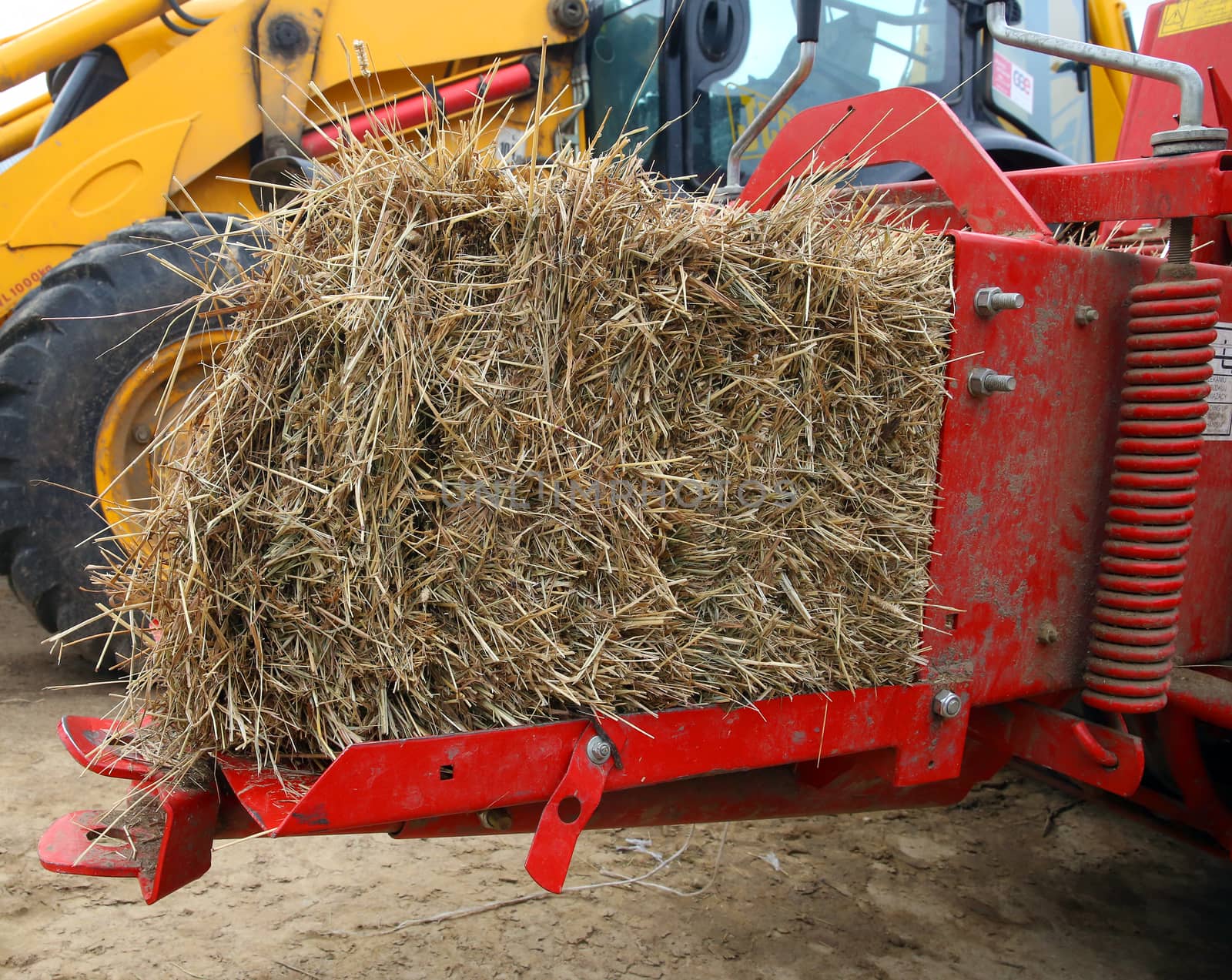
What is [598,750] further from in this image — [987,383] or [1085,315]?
[1085,315]

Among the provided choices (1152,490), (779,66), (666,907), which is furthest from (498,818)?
(779,66)

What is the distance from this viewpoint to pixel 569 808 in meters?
1.71

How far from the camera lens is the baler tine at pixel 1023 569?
1.81 meters

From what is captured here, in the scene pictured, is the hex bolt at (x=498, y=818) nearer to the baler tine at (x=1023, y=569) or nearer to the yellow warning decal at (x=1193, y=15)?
the baler tine at (x=1023, y=569)

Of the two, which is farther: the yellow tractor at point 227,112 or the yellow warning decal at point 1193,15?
the yellow tractor at point 227,112

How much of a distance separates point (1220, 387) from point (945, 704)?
1.03m

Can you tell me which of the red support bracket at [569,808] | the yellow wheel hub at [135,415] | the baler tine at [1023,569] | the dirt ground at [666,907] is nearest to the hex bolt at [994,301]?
the baler tine at [1023,569]

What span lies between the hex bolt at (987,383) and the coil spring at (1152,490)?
0.37 metres

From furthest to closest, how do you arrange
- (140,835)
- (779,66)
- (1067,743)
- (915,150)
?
(779,66)
(915,150)
(1067,743)
(140,835)

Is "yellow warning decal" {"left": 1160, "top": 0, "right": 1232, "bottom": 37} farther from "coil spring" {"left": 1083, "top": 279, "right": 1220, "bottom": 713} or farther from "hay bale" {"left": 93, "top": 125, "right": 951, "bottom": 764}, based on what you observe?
"hay bale" {"left": 93, "top": 125, "right": 951, "bottom": 764}

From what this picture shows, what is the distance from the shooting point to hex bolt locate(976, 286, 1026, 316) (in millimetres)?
1957

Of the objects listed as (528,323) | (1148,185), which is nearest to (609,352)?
(528,323)

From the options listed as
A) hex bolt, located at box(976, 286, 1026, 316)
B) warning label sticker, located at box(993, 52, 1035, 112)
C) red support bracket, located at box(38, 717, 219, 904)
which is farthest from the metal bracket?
hex bolt, located at box(976, 286, 1026, 316)

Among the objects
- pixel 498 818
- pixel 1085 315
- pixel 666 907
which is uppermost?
pixel 1085 315
